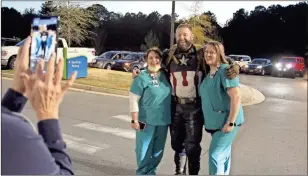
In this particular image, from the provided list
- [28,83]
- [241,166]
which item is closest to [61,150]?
[28,83]

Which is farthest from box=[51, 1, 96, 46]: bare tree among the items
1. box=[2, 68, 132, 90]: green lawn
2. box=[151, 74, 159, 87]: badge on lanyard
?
box=[2, 68, 132, 90]: green lawn

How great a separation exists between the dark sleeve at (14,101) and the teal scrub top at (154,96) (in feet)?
5.91

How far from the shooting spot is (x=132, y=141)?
4.90m

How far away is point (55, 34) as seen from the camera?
1694mm

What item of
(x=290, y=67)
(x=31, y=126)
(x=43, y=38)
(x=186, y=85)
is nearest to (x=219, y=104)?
(x=186, y=85)

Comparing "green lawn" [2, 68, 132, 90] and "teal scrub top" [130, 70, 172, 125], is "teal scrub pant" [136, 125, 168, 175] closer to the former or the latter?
"teal scrub top" [130, 70, 172, 125]

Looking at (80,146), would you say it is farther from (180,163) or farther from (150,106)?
(150,106)

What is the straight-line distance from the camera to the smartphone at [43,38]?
1561mm

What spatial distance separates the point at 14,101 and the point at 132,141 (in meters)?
3.57

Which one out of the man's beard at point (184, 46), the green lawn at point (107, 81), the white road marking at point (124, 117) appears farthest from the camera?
the green lawn at point (107, 81)

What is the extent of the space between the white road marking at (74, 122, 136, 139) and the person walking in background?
147 inches

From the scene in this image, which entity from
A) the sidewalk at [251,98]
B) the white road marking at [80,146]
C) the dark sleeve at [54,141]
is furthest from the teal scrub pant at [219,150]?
the sidewalk at [251,98]

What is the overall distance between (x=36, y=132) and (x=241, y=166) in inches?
129

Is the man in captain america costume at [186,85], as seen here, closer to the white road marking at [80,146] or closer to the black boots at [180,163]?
the black boots at [180,163]
